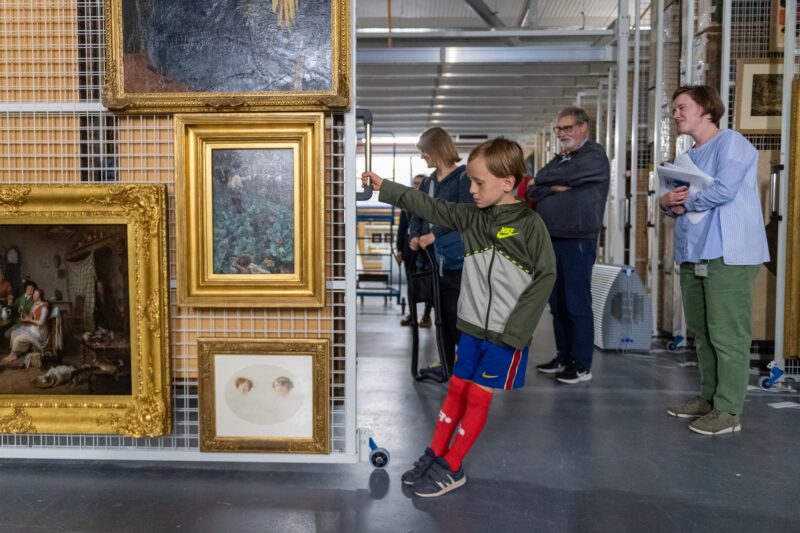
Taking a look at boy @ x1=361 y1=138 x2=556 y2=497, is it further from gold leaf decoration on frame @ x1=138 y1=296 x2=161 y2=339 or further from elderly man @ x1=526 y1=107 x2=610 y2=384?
elderly man @ x1=526 y1=107 x2=610 y2=384

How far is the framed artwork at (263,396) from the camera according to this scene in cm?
231

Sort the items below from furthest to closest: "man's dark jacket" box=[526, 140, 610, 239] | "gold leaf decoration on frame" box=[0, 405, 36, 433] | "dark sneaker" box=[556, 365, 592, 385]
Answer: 1. "dark sneaker" box=[556, 365, 592, 385]
2. "man's dark jacket" box=[526, 140, 610, 239]
3. "gold leaf decoration on frame" box=[0, 405, 36, 433]

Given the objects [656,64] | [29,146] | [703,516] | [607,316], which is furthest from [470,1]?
[703,516]

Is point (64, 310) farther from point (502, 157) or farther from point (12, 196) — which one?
point (502, 157)

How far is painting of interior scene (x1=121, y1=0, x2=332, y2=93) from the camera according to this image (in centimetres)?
218

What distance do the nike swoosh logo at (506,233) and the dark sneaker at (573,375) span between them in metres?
1.93

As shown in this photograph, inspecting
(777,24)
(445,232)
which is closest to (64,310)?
(445,232)

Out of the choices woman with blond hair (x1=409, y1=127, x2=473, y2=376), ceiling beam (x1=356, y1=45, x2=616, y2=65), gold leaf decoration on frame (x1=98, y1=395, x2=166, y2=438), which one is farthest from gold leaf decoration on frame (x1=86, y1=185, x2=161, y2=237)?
ceiling beam (x1=356, y1=45, x2=616, y2=65)

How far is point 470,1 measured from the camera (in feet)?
24.5

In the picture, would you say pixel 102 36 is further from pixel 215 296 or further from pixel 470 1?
pixel 470 1

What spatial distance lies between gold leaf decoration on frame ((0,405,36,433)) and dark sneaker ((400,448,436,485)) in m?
1.30

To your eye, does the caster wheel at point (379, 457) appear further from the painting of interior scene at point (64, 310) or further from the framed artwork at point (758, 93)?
the framed artwork at point (758, 93)

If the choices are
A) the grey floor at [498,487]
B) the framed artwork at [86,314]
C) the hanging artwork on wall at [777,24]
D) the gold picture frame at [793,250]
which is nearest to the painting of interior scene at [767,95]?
the hanging artwork on wall at [777,24]

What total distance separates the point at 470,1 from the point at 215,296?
6.15m
